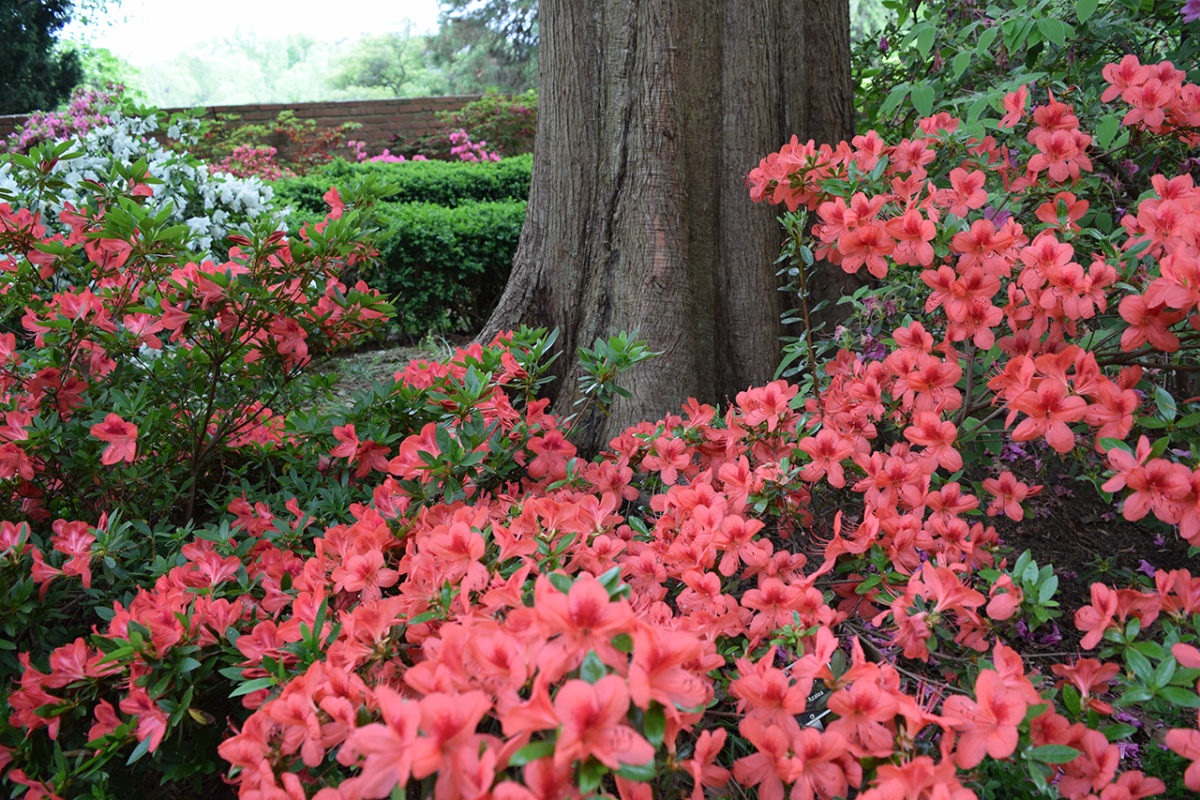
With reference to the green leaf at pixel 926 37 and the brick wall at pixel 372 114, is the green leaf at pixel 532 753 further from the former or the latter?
the brick wall at pixel 372 114

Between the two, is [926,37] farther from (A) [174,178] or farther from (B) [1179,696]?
(A) [174,178]

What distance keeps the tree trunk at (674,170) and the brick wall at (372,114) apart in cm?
1211

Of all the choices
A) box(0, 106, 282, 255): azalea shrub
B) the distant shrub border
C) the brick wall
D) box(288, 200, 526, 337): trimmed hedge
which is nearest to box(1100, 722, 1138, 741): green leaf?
box(0, 106, 282, 255): azalea shrub

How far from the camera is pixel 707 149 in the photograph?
222 centimetres

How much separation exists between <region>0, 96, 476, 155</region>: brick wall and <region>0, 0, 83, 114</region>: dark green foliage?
4.55 meters

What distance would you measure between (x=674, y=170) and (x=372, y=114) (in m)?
12.9

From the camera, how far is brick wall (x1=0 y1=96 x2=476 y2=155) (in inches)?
516

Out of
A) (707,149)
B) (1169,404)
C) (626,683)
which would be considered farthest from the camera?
(707,149)

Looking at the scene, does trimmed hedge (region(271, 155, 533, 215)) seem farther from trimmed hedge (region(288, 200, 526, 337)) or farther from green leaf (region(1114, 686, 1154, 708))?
green leaf (region(1114, 686, 1154, 708))

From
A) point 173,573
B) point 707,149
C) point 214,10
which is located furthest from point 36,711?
point 214,10

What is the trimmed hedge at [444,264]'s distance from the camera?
5293mm

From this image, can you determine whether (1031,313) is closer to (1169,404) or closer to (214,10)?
(1169,404)

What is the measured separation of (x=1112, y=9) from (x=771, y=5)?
106cm

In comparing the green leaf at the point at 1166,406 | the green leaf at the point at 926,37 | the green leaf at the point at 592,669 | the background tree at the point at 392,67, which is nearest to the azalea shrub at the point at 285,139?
the green leaf at the point at 926,37
